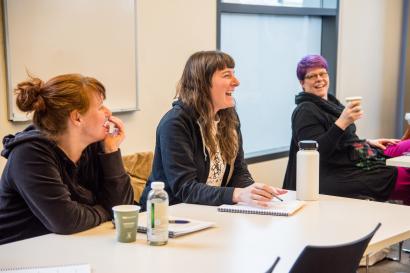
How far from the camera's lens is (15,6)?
2818 millimetres

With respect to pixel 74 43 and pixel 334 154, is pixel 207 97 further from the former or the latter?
pixel 334 154

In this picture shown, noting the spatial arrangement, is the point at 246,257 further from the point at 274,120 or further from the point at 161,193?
the point at 274,120

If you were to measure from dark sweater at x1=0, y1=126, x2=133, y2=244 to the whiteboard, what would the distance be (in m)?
0.89

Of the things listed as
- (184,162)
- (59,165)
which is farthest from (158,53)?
(59,165)

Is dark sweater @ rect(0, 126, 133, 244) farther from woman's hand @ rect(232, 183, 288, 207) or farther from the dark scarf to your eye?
the dark scarf

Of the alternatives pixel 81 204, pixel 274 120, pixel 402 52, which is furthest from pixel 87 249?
pixel 402 52

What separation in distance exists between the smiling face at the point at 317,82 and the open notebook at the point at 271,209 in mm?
1414

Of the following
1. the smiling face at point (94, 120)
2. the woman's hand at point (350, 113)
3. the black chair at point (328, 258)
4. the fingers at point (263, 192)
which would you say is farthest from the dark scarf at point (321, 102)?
the black chair at point (328, 258)

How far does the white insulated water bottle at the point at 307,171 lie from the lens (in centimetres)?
→ 233

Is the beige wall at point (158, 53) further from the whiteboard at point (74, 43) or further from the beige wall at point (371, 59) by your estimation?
the beige wall at point (371, 59)

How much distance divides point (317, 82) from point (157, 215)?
2.05 metres

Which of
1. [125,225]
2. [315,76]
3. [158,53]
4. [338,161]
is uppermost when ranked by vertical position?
[158,53]

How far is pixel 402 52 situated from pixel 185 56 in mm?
3125

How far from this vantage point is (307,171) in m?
2.34
